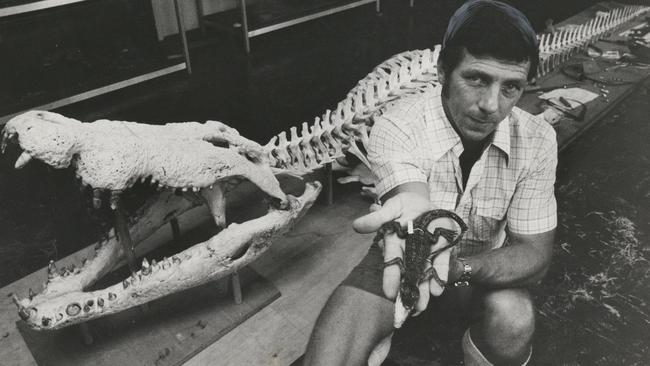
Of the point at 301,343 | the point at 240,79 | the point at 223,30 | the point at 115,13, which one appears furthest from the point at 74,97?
the point at 301,343

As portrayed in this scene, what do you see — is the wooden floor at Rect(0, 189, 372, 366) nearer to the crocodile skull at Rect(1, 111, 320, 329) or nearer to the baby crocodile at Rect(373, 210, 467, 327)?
the crocodile skull at Rect(1, 111, 320, 329)

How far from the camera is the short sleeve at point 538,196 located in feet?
7.14

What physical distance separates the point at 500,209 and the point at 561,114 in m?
2.42

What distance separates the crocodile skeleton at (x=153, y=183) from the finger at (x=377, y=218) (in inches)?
36.0

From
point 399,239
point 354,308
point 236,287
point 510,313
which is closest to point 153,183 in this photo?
point 236,287

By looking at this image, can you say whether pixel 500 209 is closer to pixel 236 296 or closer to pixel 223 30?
pixel 236 296

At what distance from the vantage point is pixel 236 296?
2.74 m

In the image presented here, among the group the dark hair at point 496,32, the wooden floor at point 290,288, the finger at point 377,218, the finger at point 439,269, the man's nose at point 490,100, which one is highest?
the dark hair at point 496,32

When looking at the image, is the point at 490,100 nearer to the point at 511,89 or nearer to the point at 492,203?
the point at 511,89

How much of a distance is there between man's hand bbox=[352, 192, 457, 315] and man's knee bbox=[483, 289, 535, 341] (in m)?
0.55

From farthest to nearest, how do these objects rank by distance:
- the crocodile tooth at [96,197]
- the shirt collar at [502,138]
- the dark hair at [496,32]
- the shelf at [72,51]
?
the shelf at [72,51] → the shirt collar at [502,138] → the crocodile tooth at [96,197] → the dark hair at [496,32]

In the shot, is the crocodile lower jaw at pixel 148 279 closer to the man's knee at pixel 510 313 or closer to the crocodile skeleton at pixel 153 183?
the crocodile skeleton at pixel 153 183

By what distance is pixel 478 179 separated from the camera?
221cm

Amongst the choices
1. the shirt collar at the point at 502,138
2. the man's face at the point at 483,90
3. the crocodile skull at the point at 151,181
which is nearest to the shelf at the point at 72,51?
the crocodile skull at the point at 151,181
